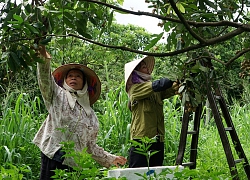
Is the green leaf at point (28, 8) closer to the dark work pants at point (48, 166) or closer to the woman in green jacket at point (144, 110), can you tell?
the dark work pants at point (48, 166)

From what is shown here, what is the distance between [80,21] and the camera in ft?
5.59

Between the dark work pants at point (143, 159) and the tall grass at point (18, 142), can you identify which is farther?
the tall grass at point (18, 142)

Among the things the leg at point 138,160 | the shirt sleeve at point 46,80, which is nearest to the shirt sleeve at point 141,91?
the leg at point 138,160

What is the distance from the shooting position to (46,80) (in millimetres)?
2727

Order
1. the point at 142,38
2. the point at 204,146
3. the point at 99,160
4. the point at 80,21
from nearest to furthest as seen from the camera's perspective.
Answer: the point at 80,21 < the point at 99,160 < the point at 204,146 < the point at 142,38

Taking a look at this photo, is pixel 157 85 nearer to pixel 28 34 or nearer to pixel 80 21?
pixel 80 21

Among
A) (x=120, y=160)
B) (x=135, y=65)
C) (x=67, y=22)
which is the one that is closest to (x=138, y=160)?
(x=120, y=160)

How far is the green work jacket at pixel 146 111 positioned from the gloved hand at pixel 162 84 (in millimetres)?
125

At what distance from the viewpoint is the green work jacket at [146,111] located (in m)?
3.26

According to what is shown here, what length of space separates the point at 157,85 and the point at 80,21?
1.42 m

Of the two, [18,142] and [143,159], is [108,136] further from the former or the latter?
[143,159]

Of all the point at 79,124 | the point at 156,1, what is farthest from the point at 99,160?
the point at 156,1

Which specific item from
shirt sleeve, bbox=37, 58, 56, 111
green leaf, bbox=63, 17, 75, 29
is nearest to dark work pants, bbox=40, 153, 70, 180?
shirt sleeve, bbox=37, 58, 56, 111

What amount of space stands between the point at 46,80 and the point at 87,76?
1.61ft
